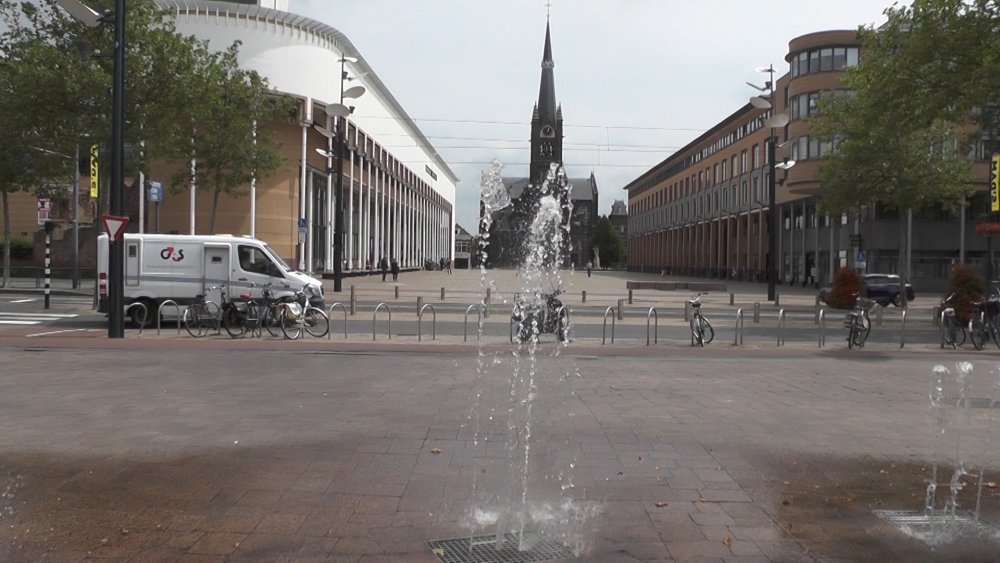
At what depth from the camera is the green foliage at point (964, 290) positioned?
18625 mm

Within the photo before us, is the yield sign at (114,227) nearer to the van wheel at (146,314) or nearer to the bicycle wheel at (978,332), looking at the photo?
the van wheel at (146,314)

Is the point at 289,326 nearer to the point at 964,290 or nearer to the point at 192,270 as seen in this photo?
the point at 192,270

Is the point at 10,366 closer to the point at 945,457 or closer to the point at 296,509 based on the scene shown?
the point at 296,509

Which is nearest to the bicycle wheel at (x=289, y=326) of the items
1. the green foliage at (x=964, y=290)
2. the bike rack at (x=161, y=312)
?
the bike rack at (x=161, y=312)

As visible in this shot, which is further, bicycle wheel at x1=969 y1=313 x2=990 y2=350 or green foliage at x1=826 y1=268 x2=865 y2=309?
green foliage at x1=826 y1=268 x2=865 y2=309

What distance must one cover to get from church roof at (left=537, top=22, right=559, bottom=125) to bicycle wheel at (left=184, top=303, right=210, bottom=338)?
75.9m

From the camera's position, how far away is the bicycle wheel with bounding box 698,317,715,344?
17.4 metres

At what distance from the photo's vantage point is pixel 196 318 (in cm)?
1770

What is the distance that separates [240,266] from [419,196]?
244 ft

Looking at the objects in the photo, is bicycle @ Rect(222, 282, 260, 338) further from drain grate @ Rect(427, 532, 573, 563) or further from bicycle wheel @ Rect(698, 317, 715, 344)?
drain grate @ Rect(427, 532, 573, 563)

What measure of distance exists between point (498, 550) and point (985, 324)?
16864 millimetres

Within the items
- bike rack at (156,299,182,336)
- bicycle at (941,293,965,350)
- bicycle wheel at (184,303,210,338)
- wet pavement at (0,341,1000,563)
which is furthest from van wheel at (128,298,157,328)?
bicycle at (941,293,965,350)

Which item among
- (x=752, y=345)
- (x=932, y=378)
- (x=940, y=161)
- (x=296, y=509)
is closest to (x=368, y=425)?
(x=296, y=509)

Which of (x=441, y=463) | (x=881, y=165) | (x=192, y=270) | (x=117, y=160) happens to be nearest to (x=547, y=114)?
(x=881, y=165)
